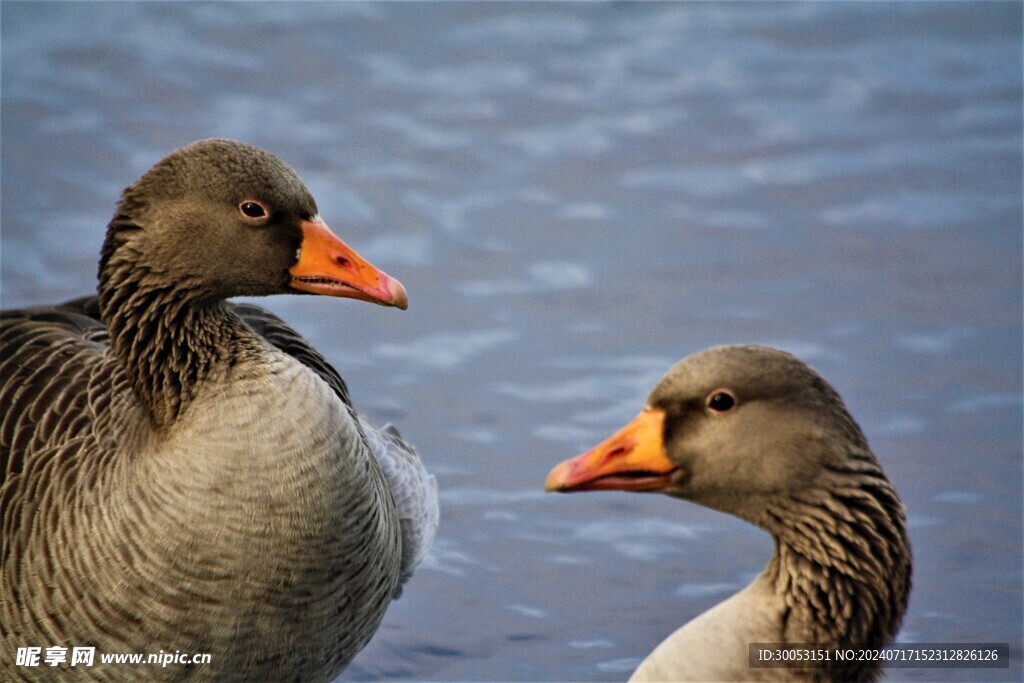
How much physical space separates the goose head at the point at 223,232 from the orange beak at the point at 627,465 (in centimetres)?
111

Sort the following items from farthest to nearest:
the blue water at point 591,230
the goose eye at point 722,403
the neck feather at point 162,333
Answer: the blue water at point 591,230, the neck feather at point 162,333, the goose eye at point 722,403

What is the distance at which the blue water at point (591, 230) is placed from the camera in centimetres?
787

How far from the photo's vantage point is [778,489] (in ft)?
15.6

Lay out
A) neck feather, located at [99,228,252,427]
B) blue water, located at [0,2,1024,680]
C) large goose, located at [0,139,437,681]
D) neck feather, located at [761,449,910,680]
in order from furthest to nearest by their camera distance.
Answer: blue water, located at [0,2,1024,680]
neck feather, located at [99,228,252,427]
large goose, located at [0,139,437,681]
neck feather, located at [761,449,910,680]

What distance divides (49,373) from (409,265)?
4.30 meters

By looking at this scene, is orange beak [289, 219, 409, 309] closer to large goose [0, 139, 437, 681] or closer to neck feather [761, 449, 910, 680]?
large goose [0, 139, 437, 681]

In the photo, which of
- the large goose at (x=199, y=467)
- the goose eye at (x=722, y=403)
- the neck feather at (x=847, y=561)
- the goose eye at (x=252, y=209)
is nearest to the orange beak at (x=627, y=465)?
the goose eye at (x=722, y=403)

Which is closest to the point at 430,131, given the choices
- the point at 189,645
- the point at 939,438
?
the point at 939,438

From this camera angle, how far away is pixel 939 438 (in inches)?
338

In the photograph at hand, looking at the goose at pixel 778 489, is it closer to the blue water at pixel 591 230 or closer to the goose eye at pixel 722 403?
the goose eye at pixel 722 403

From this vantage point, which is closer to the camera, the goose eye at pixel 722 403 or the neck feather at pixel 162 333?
the goose eye at pixel 722 403

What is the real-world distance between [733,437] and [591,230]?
19.2 ft

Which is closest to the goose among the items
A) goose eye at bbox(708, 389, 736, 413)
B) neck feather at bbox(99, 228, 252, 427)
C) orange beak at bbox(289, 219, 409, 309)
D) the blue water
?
goose eye at bbox(708, 389, 736, 413)

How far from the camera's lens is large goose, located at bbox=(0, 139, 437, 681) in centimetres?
535
